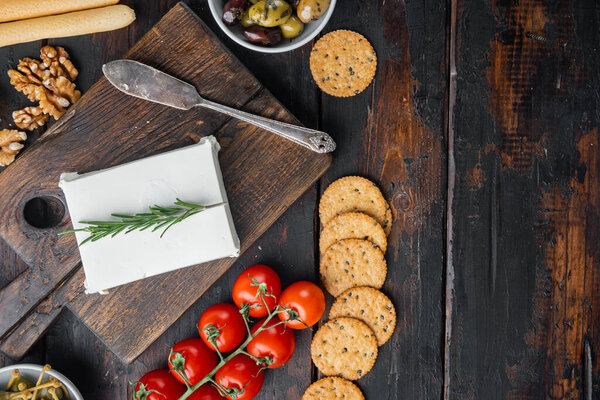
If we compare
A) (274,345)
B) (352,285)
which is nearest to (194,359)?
(274,345)

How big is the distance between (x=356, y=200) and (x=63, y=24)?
0.92m

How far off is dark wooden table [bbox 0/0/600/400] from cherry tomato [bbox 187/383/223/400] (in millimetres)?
168

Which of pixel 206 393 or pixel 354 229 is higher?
pixel 354 229

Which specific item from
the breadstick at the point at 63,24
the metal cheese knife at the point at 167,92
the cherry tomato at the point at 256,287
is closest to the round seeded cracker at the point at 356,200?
the metal cheese knife at the point at 167,92

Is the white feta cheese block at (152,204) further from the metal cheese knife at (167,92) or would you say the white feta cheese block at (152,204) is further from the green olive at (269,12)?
the green olive at (269,12)

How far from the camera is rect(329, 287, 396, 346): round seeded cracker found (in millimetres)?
1352

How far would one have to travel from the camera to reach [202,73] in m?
1.31

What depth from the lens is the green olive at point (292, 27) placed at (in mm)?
1219

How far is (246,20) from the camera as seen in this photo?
1.21 meters

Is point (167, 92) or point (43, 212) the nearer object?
point (167, 92)

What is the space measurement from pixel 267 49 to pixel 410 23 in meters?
0.44

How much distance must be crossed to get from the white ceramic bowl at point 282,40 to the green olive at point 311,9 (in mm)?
16

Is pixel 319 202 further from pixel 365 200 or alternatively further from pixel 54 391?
pixel 54 391

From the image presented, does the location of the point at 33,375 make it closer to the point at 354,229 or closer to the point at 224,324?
the point at 224,324
